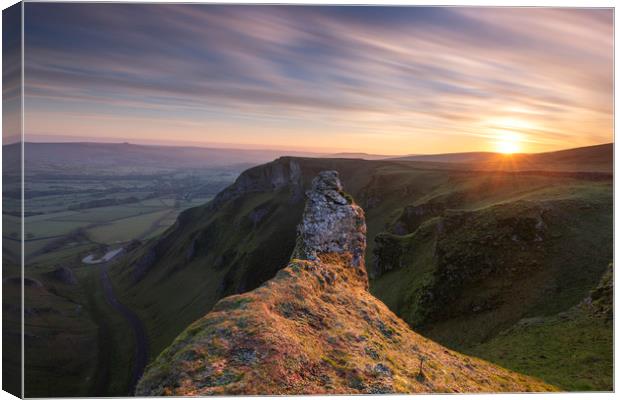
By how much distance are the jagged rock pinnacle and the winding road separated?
46224 mm

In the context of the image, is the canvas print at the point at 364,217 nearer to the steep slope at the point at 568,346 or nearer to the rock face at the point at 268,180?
the steep slope at the point at 568,346

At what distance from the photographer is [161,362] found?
360 inches

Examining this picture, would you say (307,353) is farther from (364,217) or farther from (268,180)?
(268,180)

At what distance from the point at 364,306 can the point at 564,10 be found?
16.2 m

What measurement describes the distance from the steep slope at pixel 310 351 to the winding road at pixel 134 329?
160 feet

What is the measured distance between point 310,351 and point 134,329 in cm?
8707

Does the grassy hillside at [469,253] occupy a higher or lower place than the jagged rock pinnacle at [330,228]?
lower

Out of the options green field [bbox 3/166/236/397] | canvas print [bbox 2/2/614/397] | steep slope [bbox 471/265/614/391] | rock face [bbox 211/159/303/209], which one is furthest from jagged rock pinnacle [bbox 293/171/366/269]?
rock face [bbox 211/159/303/209]

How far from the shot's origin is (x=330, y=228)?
17.0 metres

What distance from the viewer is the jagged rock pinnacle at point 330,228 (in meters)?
16.5

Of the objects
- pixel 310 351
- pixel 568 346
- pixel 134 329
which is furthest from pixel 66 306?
pixel 568 346

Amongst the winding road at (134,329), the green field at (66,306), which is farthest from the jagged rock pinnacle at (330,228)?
the winding road at (134,329)

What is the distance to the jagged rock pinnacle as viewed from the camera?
16.5 m

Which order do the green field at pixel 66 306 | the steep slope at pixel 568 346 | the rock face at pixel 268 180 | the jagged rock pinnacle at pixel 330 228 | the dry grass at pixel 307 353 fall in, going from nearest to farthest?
the dry grass at pixel 307 353 → the jagged rock pinnacle at pixel 330 228 → the steep slope at pixel 568 346 → the green field at pixel 66 306 → the rock face at pixel 268 180
